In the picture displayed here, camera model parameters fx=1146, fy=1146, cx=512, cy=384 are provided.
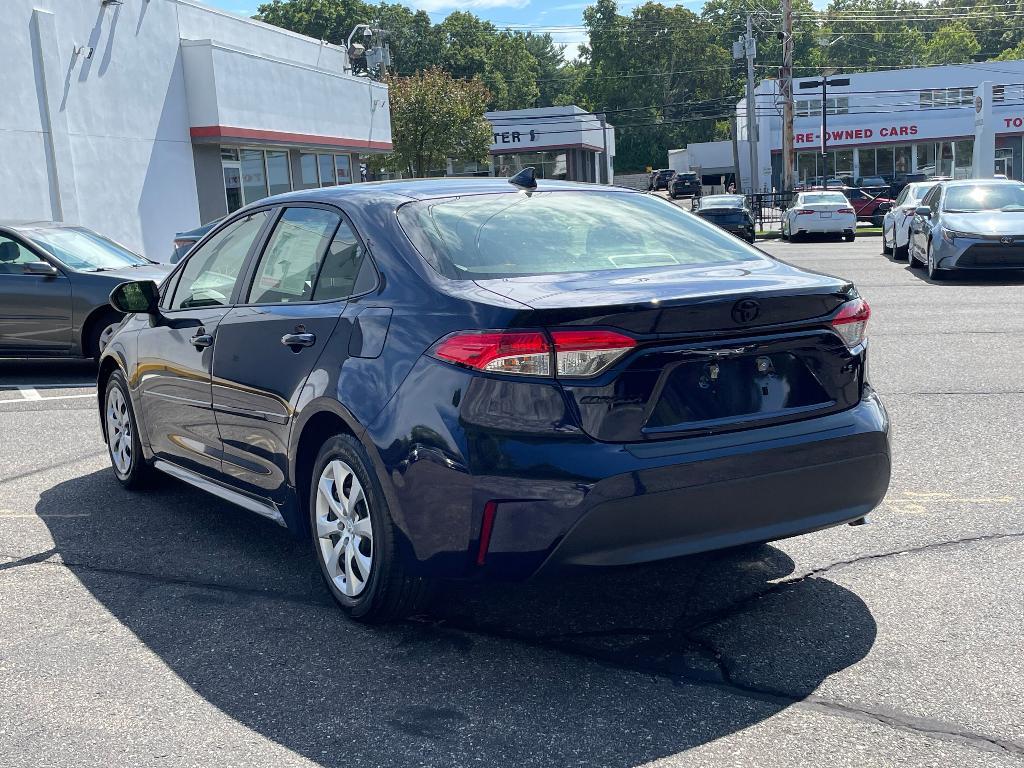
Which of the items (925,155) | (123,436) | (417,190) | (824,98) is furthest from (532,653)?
(925,155)

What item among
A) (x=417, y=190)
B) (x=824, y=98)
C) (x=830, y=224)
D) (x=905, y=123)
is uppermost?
(x=824, y=98)

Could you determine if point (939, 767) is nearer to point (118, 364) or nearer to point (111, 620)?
point (111, 620)

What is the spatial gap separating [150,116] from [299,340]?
70.0 feet

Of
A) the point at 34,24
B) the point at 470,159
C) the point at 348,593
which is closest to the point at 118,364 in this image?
the point at 348,593

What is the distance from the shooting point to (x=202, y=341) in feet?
17.3

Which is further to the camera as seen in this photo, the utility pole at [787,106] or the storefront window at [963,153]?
the storefront window at [963,153]

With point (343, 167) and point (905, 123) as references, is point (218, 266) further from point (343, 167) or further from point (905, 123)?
point (905, 123)

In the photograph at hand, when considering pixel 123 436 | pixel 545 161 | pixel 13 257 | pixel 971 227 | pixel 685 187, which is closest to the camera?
pixel 123 436

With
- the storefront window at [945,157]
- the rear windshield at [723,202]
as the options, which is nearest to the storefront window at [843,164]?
the storefront window at [945,157]

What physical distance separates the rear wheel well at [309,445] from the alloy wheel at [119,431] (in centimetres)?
218

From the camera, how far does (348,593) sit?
430 centimetres

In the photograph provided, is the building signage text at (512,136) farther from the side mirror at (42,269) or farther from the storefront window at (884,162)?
the side mirror at (42,269)

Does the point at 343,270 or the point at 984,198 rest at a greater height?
the point at 343,270

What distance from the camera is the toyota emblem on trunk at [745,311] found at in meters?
3.75
